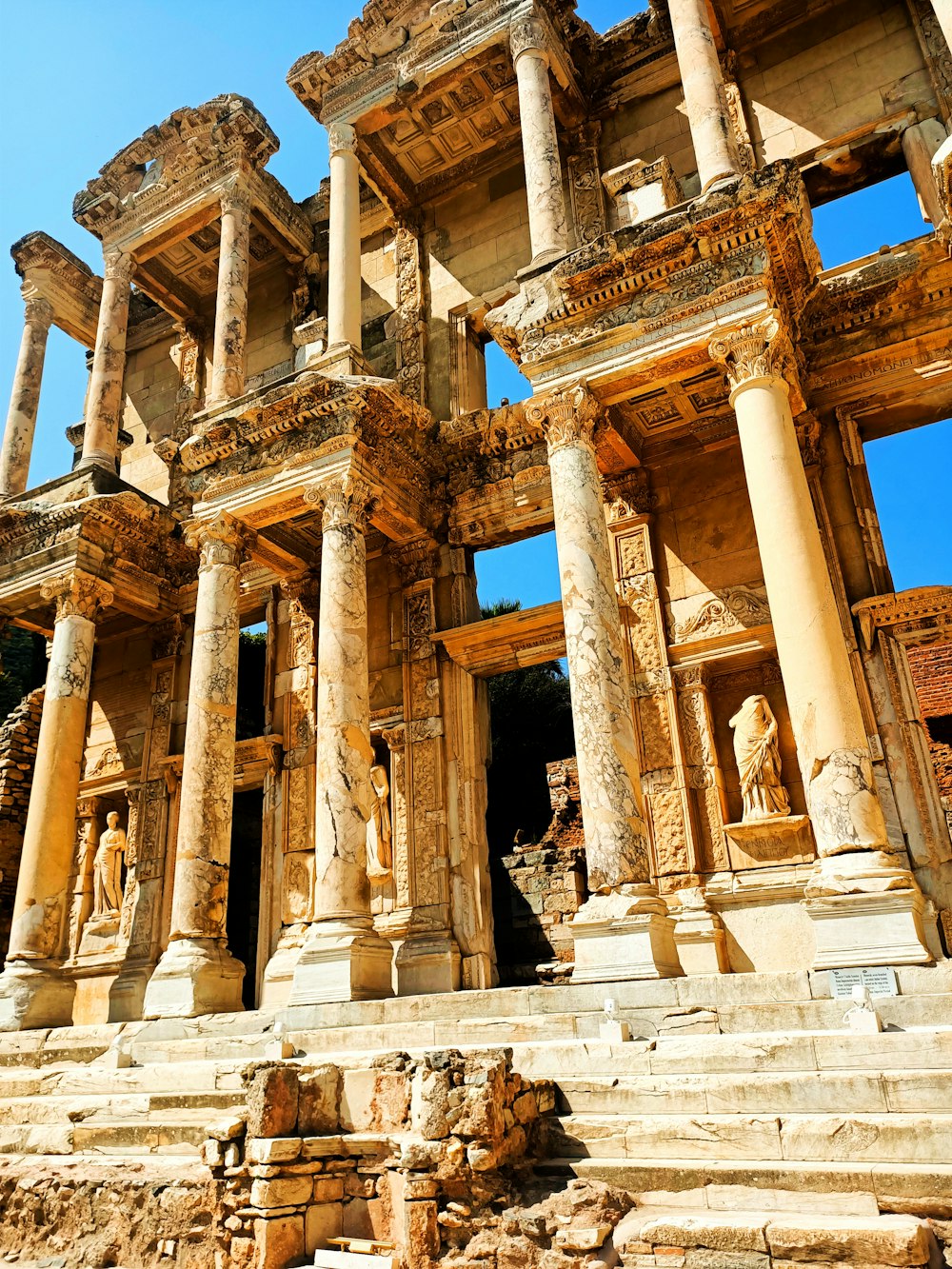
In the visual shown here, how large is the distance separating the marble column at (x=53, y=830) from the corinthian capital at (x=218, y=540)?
2.84 meters

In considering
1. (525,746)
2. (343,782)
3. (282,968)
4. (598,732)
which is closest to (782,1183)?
(598,732)

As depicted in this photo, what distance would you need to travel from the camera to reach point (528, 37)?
563 inches

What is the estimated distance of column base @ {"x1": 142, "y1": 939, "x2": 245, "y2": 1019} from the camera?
472 inches

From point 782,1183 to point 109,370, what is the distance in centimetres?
1653

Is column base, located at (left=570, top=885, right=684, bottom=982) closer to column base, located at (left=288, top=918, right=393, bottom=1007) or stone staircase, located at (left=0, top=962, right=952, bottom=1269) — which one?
stone staircase, located at (left=0, top=962, right=952, bottom=1269)

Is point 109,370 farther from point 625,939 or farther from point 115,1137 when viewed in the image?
point 625,939

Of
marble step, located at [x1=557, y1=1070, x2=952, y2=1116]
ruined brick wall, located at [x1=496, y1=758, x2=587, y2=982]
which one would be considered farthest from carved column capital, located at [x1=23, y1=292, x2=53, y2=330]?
marble step, located at [x1=557, y1=1070, x2=952, y2=1116]

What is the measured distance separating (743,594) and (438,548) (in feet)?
16.0

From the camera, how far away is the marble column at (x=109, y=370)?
670 inches

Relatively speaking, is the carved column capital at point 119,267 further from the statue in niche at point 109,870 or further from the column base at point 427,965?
the column base at point 427,965

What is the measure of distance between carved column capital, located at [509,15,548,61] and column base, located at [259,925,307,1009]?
12970 millimetres

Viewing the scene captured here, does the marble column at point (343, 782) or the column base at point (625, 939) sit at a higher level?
the marble column at point (343, 782)

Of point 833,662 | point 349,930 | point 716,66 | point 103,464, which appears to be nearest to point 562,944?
point 349,930

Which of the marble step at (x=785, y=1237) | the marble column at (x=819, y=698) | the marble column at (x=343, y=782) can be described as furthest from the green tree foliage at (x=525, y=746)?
the marble step at (x=785, y=1237)
